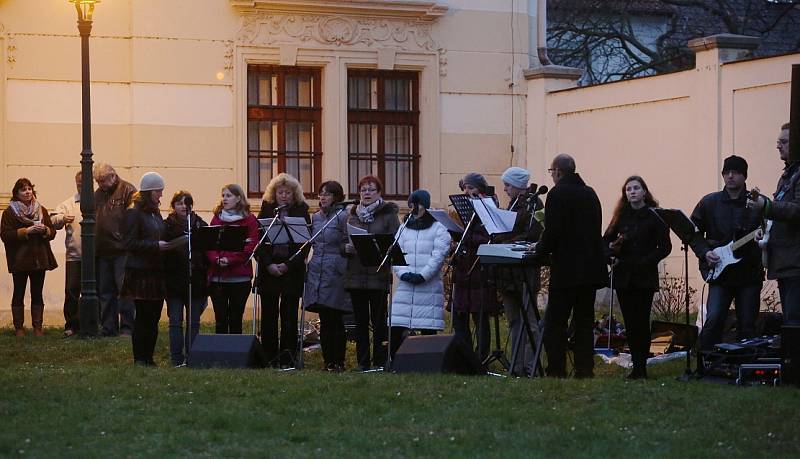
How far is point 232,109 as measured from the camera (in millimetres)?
20703

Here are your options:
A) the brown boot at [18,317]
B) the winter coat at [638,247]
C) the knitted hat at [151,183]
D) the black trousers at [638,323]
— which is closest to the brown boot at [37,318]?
the brown boot at [18,317]

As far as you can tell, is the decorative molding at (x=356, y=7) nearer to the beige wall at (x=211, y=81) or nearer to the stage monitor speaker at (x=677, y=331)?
the beige wall at (x=211, y=81)

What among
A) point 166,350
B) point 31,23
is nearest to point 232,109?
point 31,23

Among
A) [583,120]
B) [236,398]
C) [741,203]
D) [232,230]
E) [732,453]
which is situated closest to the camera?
[732,453]

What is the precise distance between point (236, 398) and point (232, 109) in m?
10.6

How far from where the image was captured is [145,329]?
541 inches

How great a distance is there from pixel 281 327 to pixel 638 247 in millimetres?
3557

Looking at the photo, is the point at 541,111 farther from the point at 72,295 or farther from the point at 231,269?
the point at 231,269

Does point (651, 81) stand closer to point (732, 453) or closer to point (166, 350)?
point (166, 350)

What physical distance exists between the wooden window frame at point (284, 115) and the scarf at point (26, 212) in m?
4.32

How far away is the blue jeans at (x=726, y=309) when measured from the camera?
40.4 ft

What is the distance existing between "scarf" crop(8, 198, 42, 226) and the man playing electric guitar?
792 cm

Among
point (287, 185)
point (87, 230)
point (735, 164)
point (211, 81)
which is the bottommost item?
point (87, 230)

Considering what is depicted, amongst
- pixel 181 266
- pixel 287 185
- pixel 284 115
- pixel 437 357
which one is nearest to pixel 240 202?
pixel 287 185
